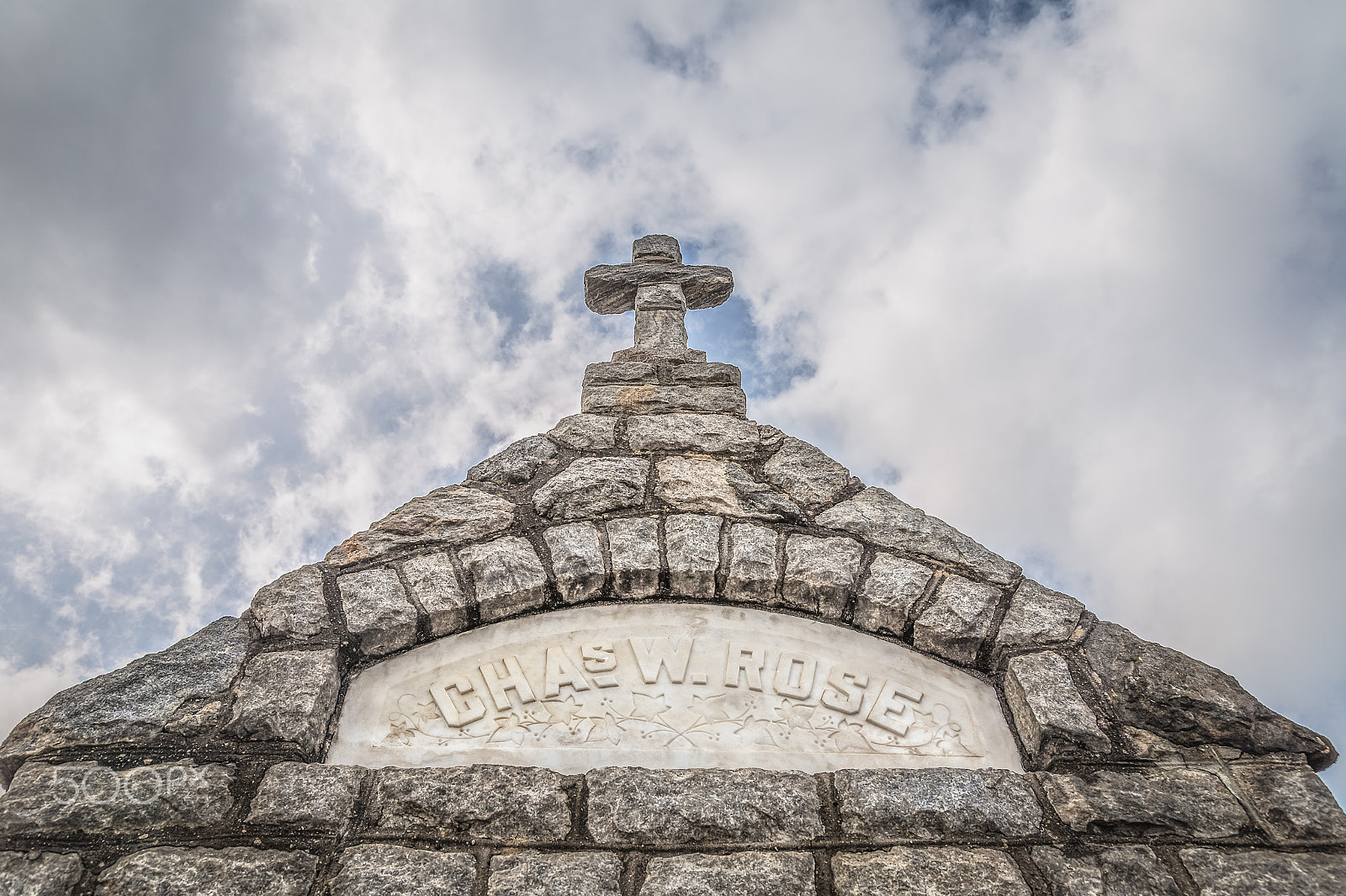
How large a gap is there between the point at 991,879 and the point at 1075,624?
114 cm

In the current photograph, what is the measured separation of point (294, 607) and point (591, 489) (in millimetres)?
1214

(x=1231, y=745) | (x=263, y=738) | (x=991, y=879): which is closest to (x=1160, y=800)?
(x=1231, y=745)

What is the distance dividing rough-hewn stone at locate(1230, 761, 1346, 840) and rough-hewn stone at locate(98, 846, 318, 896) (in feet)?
9.33

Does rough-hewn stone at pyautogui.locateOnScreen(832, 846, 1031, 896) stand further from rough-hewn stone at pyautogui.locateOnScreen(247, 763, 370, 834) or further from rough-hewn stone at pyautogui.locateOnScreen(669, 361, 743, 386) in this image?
rough-hewn stone at pyautogui.locateOnScreen(669, 361, 743, 386)

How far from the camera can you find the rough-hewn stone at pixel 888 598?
9.94ft

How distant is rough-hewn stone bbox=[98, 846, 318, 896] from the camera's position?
207 centimetres

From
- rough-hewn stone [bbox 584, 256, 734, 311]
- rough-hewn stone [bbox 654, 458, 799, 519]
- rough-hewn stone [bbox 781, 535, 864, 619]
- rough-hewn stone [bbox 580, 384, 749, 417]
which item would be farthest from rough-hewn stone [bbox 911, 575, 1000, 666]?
rough-hewn stone [bbox 584, 256, 734, 311]

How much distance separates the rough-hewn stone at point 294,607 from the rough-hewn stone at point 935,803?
6.14ft

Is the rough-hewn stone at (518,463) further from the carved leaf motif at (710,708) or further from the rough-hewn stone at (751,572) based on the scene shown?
the carved leaf motif at (710,708)

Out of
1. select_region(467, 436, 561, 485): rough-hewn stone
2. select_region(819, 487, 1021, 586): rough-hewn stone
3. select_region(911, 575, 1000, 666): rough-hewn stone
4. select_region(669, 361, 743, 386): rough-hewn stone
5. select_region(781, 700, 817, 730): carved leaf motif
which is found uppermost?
select_region(669, 361, 743, 386): rough-hewn stone

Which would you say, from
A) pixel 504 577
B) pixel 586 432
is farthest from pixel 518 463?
pixel 504 577

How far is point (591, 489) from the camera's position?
3.36m

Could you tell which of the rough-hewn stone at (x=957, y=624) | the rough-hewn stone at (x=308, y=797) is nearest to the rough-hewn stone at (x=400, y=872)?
the rough-hewn stone at (x=308, y=797)

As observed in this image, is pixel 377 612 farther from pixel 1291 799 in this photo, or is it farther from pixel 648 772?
pixel 1291 799
